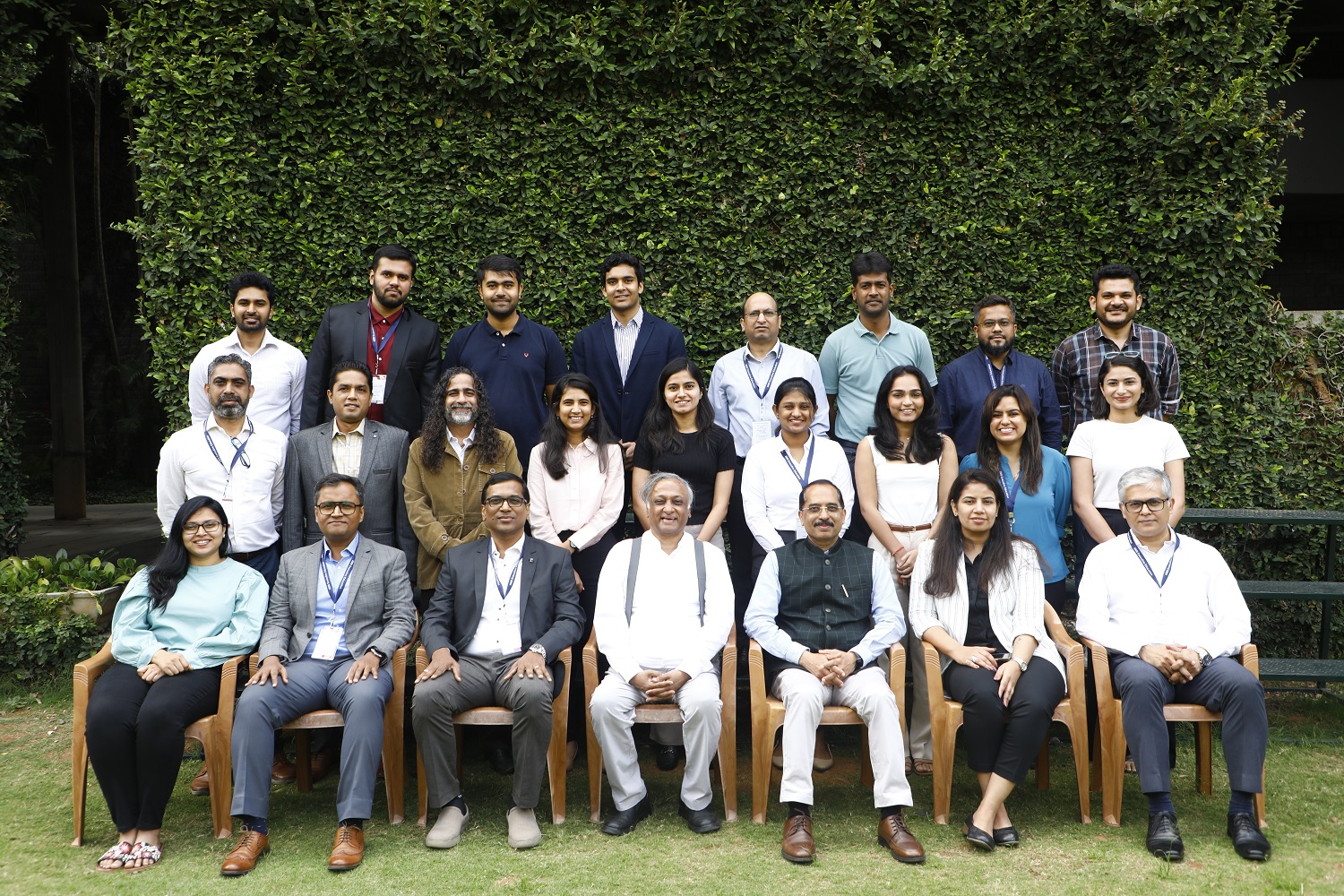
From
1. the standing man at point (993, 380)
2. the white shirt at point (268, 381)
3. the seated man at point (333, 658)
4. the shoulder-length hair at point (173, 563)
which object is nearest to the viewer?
the seated man at point (333, 658)

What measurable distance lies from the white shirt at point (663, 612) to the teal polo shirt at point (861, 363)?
1240 mm

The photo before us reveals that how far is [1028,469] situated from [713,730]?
180 centimetres

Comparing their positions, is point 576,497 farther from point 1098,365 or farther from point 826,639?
point 1098,365

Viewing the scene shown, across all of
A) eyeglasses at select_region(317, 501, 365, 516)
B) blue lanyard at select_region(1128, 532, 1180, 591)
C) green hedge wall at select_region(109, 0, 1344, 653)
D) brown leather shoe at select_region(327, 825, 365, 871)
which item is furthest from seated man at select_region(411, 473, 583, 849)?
blue lanyard at select_region(1128, 532, 1180, 591)

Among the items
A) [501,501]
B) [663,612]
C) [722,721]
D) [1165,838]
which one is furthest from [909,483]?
[501,501]

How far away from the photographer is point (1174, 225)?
18.6 feet

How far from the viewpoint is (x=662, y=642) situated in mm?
4180

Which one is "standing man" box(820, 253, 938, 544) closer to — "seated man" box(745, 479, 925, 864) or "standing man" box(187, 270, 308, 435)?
"seated man" box(745, 479, 925, 864)

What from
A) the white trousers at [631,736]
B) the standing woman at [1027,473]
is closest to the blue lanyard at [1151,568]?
the standing woman at [1027,473]

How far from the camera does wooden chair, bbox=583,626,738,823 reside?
158 inches

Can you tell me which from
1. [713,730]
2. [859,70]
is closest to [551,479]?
[713,730]

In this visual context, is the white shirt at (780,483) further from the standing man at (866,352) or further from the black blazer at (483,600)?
the black blazer at (483,600)

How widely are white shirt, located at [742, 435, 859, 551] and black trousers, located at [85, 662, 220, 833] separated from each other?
8.05ft

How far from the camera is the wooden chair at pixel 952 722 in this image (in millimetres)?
3910
